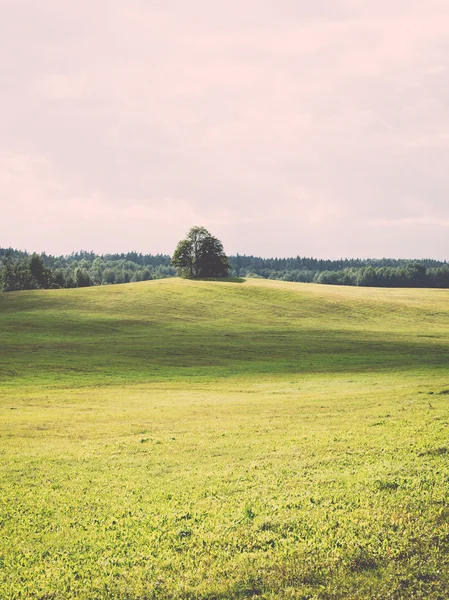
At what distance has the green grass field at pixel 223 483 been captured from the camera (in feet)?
33.6

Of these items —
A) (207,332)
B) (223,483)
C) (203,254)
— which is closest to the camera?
(223,483)

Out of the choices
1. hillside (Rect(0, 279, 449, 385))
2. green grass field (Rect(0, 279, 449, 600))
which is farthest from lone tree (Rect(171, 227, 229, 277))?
green grass field (Rect(0, 279, 449, 600))

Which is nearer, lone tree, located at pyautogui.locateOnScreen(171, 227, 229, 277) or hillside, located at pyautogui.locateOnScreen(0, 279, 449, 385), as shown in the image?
hillside, located at pyautogui.locateOnScreen(0, 279, 449, 385)

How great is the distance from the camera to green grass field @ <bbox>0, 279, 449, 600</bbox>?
1023 cm

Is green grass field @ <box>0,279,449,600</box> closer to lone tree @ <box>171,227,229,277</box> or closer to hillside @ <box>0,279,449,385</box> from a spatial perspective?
hillside @ <box>0,279,449,385</box>

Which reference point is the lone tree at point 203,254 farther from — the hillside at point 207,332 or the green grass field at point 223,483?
the green grass field at point 223,483

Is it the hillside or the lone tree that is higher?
the lone tree

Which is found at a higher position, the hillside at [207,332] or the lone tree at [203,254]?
the lone tree at [203,254]

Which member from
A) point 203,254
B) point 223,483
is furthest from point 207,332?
point 203,254

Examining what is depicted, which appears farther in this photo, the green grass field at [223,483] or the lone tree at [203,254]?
the lone tree at [203,254]

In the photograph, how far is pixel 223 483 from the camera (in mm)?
15297

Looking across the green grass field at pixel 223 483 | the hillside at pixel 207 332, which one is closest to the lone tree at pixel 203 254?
the hillside at pixel 207 332

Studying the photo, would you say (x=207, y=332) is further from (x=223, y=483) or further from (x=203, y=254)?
(x=203, y=254)

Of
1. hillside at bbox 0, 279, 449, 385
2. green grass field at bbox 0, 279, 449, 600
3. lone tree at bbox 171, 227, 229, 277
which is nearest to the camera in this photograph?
green grass field at bbox 0, 279, 449, 600
